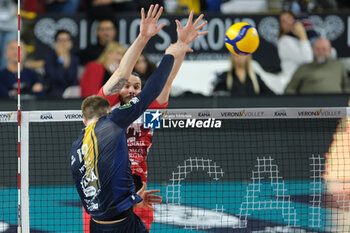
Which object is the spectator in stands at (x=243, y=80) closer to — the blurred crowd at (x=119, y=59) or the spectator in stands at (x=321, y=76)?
the blurred crowd at (x=119, y=59)

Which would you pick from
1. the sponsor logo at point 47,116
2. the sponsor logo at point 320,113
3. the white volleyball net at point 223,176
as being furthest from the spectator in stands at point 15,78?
the sponsor logo at point 320,113

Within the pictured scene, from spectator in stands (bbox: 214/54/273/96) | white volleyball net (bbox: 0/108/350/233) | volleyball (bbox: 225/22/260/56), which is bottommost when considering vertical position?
white volleyball net (bbox: 0/108/350/233)

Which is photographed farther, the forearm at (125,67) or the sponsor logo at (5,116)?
the sponsor logo at (5,116)

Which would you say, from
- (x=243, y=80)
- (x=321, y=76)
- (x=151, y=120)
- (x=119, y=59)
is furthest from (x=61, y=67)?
(x=151, y=120)

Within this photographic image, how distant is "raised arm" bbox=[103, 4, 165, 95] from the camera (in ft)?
20.2

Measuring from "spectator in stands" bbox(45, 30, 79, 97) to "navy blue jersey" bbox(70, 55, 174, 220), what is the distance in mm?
6781

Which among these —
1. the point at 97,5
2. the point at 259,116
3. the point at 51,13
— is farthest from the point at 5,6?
the point at 259,116

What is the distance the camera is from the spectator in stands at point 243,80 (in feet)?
40.0

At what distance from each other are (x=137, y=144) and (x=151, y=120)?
363mm

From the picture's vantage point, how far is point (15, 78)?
39.9 ft

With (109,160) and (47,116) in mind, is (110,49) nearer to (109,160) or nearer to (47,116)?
(47,116)

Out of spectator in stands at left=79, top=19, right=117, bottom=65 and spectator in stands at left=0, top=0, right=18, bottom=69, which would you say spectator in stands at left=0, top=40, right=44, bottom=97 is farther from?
spectator in stands at left=79, top=19, right=117, bottom=65

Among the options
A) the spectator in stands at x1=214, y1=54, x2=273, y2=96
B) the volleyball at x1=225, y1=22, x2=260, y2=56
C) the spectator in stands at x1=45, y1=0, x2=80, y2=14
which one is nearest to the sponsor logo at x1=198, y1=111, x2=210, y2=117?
the volleyball at x1=225, y1=22, x2=260, y2=56

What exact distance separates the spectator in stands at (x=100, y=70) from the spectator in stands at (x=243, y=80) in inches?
77.3
